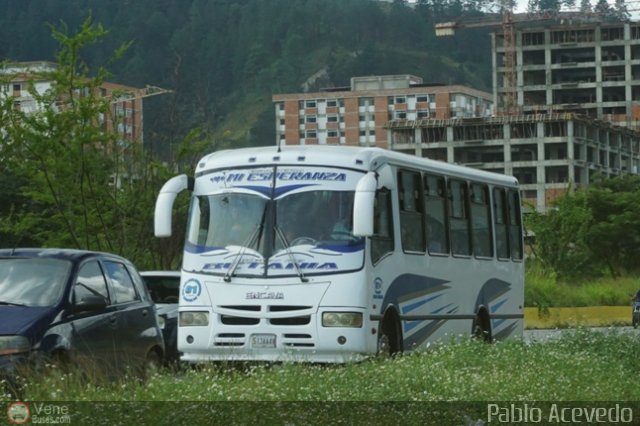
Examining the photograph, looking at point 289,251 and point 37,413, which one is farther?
point 289,251

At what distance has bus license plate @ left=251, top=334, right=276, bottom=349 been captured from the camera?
18.6 m

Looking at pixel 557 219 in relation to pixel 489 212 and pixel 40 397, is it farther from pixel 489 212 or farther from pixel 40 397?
pixel 40 397

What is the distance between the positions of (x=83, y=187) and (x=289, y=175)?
18.6 metres

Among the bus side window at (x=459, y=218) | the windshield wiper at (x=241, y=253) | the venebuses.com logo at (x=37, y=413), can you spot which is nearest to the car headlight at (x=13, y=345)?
the venebuses.com logo at (x=37, y=413)

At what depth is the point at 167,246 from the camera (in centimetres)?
3972

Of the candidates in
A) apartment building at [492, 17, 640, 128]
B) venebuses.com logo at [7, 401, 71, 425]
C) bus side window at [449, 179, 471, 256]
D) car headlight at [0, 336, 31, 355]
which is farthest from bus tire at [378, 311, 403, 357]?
apartment building at [492, 17, 640, 128]

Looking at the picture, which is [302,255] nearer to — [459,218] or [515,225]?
[459,218]

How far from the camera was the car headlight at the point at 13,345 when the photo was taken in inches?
568

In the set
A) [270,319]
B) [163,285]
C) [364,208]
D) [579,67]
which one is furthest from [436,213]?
[579,67]

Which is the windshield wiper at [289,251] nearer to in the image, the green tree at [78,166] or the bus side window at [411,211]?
the bus side window at [411,211]

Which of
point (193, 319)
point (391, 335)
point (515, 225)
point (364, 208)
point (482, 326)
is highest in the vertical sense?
point (364, 208)

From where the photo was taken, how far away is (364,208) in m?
18.7

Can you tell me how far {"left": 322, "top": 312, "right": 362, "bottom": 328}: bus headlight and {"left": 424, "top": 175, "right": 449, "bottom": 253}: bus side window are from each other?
3278 millimetres

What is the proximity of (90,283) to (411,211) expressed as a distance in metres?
6.06
